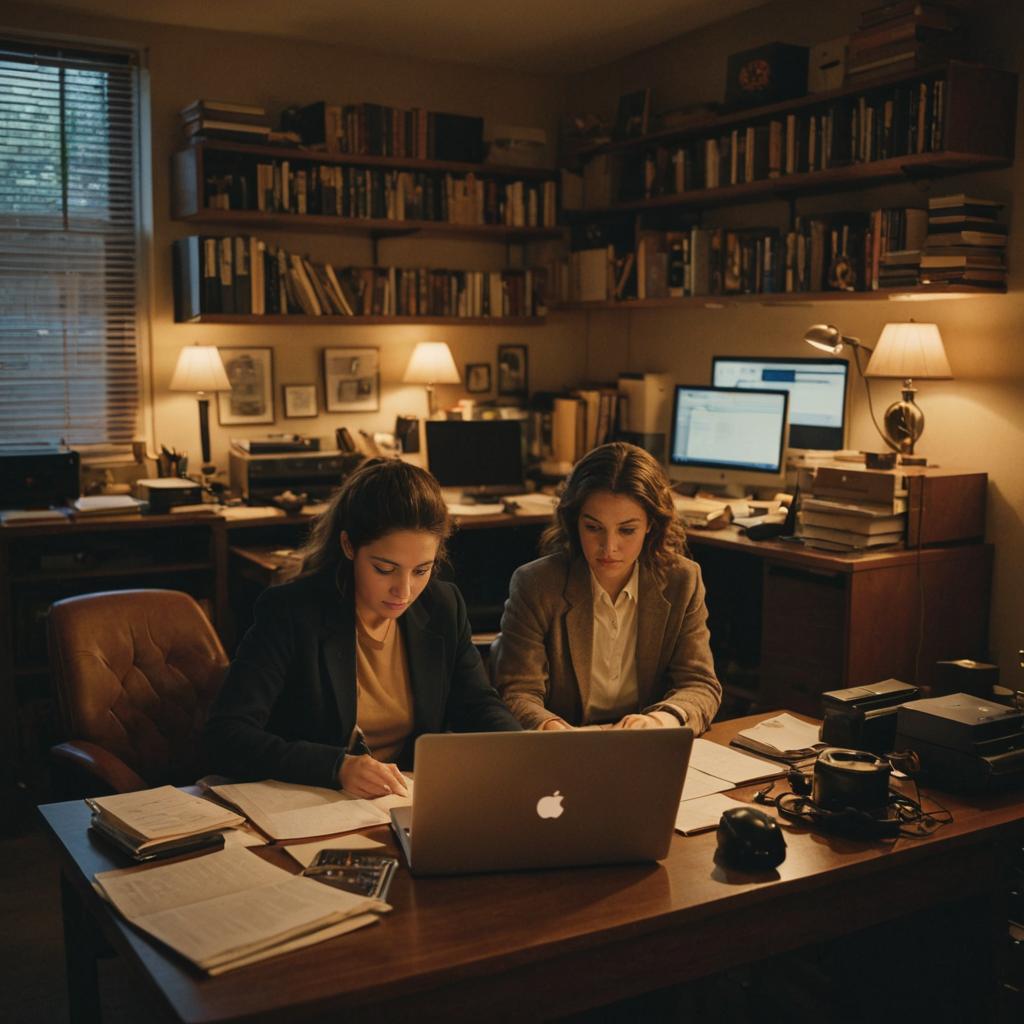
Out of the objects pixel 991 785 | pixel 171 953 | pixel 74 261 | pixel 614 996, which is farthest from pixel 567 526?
pixel 74 261

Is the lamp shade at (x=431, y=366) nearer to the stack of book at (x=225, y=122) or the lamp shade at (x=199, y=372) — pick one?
the lamp shade at (x=199, y=372)

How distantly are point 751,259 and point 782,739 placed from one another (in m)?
2.50

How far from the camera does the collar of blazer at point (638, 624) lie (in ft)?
8.25

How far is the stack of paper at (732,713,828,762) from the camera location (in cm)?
220

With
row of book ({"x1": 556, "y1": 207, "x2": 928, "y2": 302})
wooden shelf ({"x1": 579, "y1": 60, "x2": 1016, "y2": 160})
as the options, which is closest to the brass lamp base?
row of book ({"x1": 556, "y1": 207, "x2": 928, "y2": 302})

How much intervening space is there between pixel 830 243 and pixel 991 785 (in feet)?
7.87

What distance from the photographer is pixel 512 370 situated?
217 inches

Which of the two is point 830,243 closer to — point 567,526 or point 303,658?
point 567,526

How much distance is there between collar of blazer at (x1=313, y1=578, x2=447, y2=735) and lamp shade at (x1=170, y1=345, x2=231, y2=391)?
2.42 m

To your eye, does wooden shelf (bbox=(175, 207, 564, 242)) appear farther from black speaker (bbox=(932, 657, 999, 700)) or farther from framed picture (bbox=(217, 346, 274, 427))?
Answer: black speaker (bbox=(932, 657, 999, 700))

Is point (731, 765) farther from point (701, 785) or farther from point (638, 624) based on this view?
point (638, 624)

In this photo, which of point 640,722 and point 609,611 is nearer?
point 640,722

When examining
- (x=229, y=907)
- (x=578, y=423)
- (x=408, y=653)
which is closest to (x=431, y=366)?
(x=578, y=423)

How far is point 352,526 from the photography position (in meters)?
2.18
